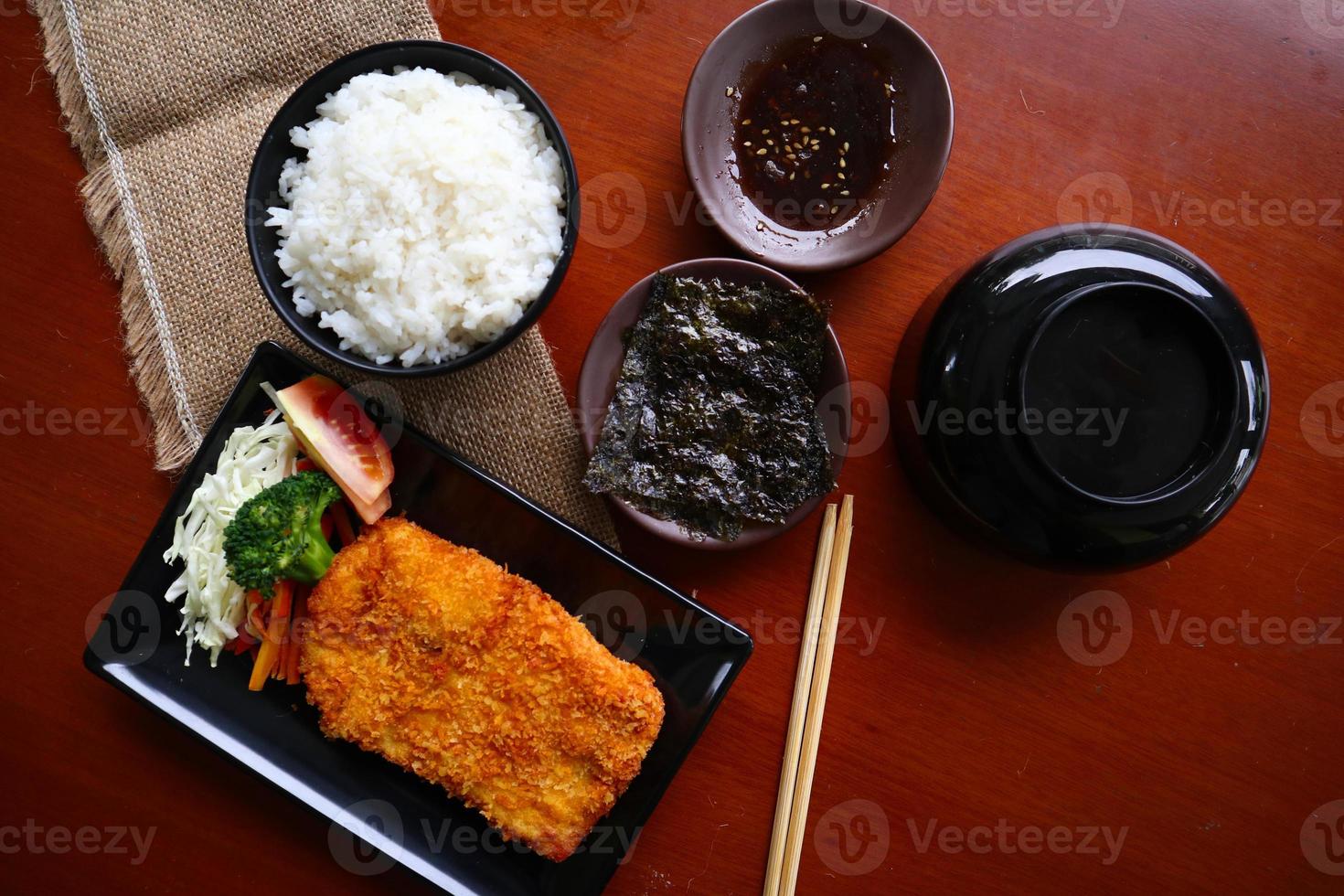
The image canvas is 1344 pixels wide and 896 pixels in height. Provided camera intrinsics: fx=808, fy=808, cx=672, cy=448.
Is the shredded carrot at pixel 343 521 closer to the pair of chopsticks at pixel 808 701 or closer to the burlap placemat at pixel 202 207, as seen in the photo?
the burlap placemat at pixel 202 207

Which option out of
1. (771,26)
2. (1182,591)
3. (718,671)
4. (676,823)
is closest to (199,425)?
(718,671)

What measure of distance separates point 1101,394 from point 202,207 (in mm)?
2274

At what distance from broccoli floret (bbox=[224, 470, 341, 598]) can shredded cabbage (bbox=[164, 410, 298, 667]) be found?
0.08 m

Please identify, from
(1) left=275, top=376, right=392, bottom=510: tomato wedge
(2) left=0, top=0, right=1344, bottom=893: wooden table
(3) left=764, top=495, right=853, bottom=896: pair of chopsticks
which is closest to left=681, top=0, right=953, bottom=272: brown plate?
(2) left=0, top=0, right=1344, bottom=893: wooden table

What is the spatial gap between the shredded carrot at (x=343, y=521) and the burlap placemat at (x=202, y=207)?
29 centimetres

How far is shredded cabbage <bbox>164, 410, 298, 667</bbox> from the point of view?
6.59 ft

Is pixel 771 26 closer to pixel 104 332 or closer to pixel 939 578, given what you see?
pixel 939 578

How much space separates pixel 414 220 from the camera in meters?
1.87

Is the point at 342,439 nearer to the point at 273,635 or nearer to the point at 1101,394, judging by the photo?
the point at 273,635

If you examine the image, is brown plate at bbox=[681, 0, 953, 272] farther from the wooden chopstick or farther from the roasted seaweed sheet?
the wooden chopstick

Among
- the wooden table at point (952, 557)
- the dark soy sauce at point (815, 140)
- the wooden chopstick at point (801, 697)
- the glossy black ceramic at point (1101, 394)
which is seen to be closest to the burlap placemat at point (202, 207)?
the wooden table at point (952, 557)

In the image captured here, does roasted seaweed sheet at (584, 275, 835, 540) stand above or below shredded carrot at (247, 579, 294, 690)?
above

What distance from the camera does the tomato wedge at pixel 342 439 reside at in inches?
77.0

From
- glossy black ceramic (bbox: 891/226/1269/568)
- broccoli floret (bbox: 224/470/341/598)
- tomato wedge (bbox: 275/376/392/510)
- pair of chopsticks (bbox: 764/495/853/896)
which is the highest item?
glossy black ceramic (bbox: 891/226/1269/568)
